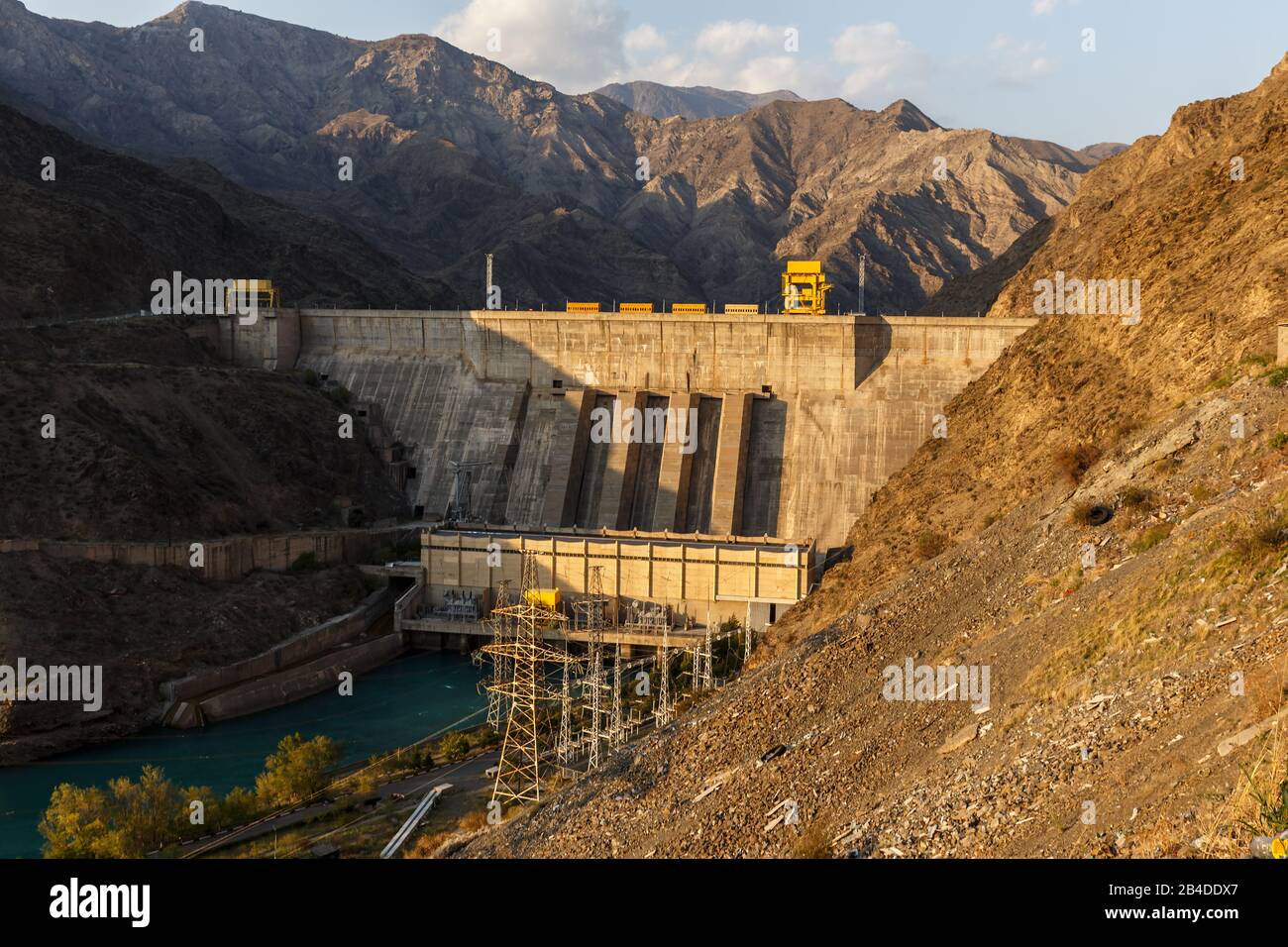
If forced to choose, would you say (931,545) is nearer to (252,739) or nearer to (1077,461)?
(1077,461)

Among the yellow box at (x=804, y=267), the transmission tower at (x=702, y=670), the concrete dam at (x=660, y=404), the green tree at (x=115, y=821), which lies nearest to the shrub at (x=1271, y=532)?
the transmission tower at (x=702, y=670)

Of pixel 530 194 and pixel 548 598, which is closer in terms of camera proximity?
pixel 548 598

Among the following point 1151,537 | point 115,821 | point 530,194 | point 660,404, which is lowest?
point 115,821

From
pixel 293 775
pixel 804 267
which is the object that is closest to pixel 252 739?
pixel 293 775

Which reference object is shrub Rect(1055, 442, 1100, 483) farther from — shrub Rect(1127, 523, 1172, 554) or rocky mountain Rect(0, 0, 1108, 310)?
rocky mountain Rect(0, 0, 1108, 310)

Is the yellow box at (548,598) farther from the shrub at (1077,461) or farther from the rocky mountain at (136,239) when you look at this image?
the rocky mountain at (136,239)
